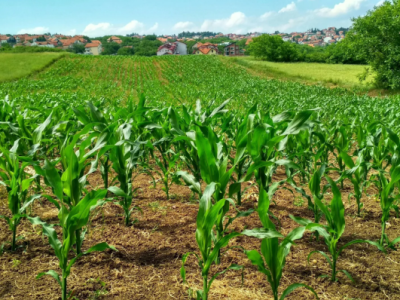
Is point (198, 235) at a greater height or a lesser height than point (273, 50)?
lesser

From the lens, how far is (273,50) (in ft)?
235

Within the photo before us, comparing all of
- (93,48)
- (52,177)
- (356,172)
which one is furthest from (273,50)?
(93,48)

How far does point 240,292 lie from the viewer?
7.63ft

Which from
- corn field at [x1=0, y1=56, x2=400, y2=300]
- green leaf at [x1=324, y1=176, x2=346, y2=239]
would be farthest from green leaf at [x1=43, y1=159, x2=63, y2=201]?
green leaf at [x1=324, y1=176, x2=346, y2=239]

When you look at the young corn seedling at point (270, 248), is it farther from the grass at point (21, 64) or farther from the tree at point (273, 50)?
the tree at point (273, 50)

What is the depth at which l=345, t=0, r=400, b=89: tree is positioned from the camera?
24.0 m

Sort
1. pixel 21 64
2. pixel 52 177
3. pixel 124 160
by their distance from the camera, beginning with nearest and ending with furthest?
pixel 52 177 → pixel 124 160 → pixel 21 64

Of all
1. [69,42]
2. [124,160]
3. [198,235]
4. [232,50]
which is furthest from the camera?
[232,50]

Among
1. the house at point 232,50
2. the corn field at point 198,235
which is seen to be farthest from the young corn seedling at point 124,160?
the house at point 232,50

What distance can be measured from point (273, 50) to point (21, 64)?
175 feet

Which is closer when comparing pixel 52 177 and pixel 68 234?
pixel 68 234

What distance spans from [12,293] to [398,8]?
31985 millimetres

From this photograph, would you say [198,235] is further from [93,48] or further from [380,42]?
[93,48]

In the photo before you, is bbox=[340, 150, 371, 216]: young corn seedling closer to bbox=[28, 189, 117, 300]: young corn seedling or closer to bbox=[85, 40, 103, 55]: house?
bbox=[28, 189, 117, 300]: young corn seedling
